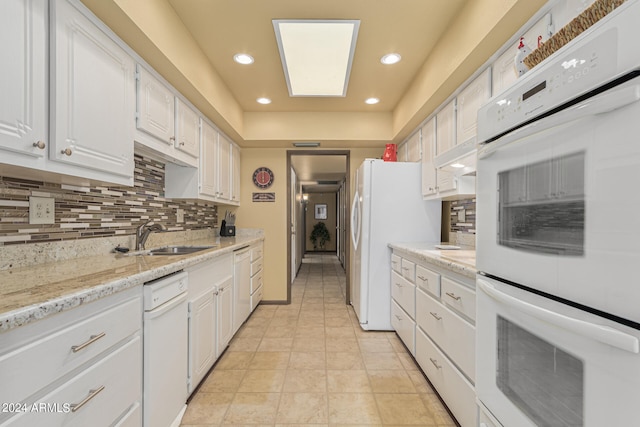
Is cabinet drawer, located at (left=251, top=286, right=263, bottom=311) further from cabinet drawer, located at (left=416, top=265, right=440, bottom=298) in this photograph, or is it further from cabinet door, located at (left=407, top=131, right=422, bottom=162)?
cabinet door, located at (left=407, top=131, right=422, bottom=162)

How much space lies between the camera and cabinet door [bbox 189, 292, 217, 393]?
5.77 ft

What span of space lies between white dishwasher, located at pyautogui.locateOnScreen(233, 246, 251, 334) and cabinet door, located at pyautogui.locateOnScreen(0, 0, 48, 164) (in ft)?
5.75

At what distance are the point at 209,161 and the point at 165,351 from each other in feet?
6.29

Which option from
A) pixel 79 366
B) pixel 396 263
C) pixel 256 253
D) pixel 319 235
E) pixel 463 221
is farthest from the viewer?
pixel 319 235

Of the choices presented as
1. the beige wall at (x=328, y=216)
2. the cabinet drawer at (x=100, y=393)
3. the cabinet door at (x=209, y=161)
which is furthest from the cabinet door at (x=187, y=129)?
the beige wall at (x=328, y=216)

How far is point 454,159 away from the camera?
1853 mm

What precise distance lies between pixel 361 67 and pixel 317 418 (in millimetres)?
2650

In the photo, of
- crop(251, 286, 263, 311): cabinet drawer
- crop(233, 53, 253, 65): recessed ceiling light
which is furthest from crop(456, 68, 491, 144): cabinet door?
crop(251, 286, 263, 311): cabinet drawer

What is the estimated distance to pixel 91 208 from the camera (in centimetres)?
172

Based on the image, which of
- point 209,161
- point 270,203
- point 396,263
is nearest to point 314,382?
point 396,263

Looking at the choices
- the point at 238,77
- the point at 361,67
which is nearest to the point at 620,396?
the point at 361,67

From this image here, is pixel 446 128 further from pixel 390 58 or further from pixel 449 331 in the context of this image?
pixel 449 331

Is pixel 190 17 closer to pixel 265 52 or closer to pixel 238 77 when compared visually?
pixel 265 52

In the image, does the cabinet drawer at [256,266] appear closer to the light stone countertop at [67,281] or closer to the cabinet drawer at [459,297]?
the light stone countertop at [67,281]
